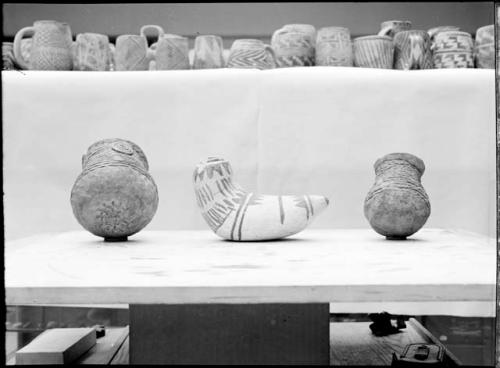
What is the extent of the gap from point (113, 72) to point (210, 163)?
0.61 metres

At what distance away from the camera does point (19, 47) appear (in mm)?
1759

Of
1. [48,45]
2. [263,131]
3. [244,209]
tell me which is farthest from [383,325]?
[48,45]

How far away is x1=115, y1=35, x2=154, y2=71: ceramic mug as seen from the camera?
67.9 inches

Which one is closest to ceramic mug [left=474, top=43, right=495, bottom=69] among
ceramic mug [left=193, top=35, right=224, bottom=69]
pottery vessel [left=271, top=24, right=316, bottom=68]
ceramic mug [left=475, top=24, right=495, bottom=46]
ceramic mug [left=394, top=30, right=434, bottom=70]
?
ceramic mug [left=475, top=24, right=495, bottom=46]

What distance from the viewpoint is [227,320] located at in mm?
1056

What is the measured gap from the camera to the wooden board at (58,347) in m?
1.14

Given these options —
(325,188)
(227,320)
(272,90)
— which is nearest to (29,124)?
(272,90)

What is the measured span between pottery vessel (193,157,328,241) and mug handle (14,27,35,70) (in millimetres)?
808

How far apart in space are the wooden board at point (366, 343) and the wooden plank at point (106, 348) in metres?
0.42

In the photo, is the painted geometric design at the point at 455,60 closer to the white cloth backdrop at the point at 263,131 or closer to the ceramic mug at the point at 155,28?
the white cloth backdrop at the point at 263,131

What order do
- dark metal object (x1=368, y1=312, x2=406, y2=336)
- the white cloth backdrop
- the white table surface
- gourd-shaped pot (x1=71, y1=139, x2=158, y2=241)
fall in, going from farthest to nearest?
the white cloth backdrop < dark metal object (x1=368, y1=312, x2=406, y2=336) < gourd-shaped pot (x1=71, y1=139, x2=158, y2=241) < the white table surface

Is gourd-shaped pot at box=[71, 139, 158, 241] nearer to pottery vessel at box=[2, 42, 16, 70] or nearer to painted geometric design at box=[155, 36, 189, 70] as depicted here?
painted geometric design at box=[155, 36, 189, 70]

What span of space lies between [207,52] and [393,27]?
0.55 m

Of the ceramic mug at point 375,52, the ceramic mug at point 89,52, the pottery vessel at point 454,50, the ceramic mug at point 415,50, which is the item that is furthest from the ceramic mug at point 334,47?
the ceramic mug at point 89,52
